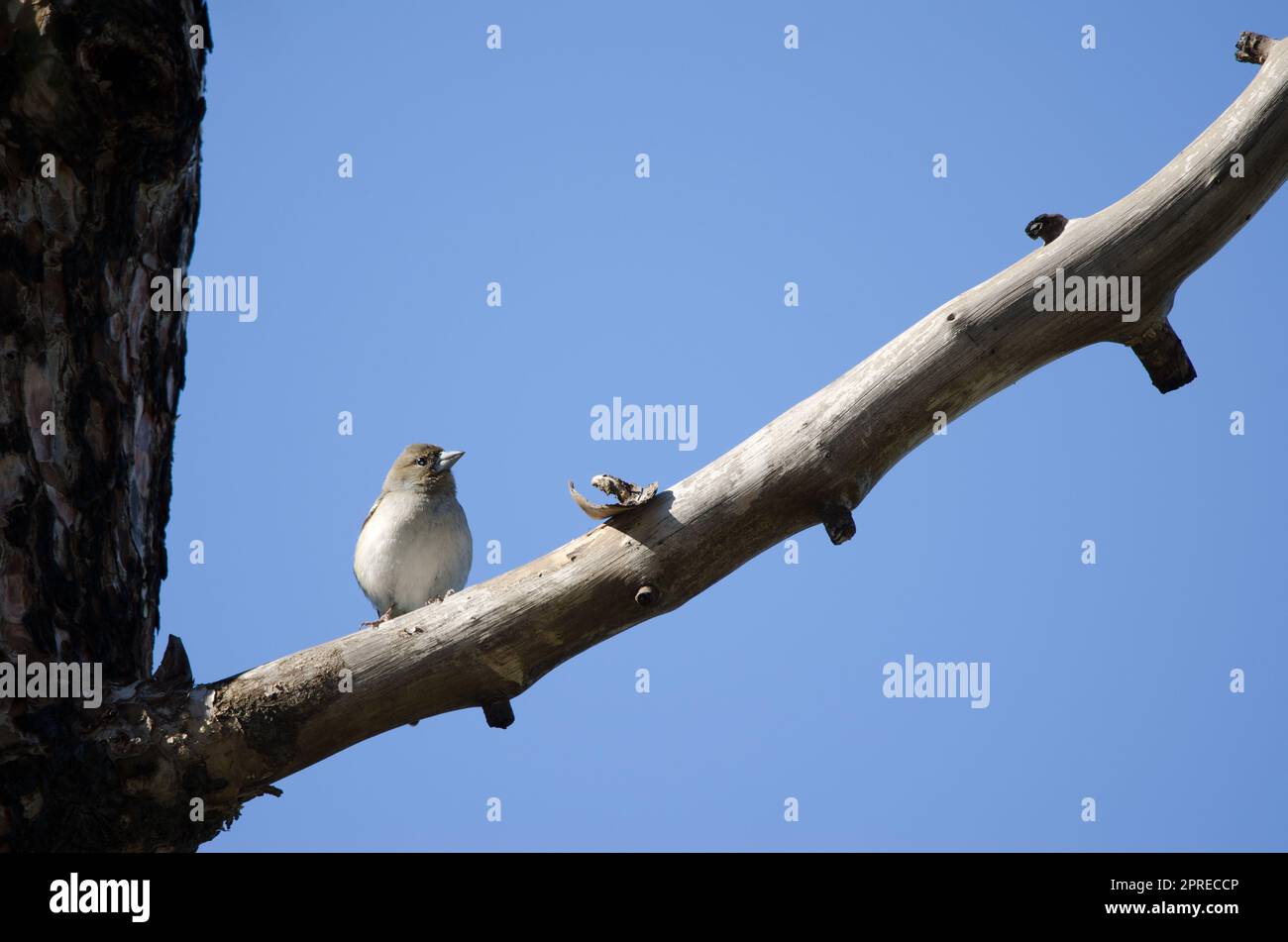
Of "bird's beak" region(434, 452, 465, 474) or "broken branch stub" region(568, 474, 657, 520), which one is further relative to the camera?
"bird's beak" region(434, 452, 465, 474)

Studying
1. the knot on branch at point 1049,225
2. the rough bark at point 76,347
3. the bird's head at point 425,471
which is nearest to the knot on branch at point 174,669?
the rough bark at point 76,347

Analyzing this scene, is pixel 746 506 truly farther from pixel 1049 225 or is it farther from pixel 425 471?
pixel 425 471

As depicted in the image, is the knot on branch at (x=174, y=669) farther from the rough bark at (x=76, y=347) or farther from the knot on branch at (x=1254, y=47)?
the knot on branch at (x=1254, y=47)

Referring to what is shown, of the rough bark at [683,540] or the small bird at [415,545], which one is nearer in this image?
the rough bark at [683,540]

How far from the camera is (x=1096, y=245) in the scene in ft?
12.3

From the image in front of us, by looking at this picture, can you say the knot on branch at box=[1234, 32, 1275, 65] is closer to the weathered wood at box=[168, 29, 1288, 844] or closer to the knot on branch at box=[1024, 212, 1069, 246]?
the weathered wood at box=[168, 29, 1288, 844]

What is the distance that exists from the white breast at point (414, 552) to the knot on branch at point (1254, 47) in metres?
4.89

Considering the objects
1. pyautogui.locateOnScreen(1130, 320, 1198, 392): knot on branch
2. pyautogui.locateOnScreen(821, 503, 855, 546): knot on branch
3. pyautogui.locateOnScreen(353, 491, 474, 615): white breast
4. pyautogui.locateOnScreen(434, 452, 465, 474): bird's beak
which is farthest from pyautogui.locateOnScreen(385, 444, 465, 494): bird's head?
pyautogui.locateOnScreen(1130, 320, 1198, 392): knot on branch

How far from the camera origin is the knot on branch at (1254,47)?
3.87m

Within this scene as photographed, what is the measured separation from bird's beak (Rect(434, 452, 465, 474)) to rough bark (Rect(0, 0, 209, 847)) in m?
3.49

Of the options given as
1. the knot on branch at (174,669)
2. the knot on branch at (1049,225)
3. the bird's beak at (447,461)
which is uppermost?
the bird's beak at (447,461)

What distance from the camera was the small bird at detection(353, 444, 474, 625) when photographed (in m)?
7.37
